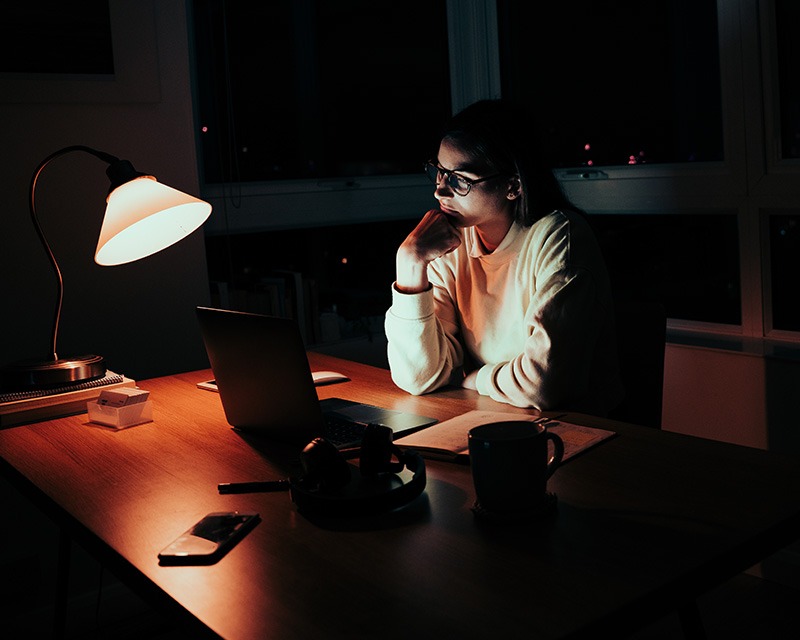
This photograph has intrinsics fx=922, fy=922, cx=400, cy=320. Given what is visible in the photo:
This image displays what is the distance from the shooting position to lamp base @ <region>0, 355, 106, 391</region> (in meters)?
1.99

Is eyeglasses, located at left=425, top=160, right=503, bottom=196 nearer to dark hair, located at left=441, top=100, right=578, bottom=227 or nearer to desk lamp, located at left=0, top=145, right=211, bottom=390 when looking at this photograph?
dark hair, located at left=441, top=100, right=578, bottom=227

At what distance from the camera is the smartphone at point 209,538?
1119mm

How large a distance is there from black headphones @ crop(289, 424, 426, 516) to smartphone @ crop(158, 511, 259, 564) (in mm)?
87

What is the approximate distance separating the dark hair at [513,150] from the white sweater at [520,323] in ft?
0.18

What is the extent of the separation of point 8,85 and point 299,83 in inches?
48.1

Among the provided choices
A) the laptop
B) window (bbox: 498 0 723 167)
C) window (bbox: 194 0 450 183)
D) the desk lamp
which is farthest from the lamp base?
window (bbox: 498 0 723 167)

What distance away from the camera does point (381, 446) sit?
1.30 metres

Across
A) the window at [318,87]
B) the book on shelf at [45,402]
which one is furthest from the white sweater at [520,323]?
the window at [318,87]

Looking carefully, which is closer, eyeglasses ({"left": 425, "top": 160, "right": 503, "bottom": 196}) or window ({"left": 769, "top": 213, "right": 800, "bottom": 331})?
eyeglasses ({"left": 425, "top": 160, "right": 503, "bottom": 196})

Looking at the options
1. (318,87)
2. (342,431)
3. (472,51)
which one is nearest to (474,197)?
(342,431)

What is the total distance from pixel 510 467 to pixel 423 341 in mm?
833

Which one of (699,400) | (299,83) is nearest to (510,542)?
(699,400)

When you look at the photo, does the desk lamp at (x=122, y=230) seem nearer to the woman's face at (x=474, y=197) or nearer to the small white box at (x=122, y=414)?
the small white box at (x=122, y=414)

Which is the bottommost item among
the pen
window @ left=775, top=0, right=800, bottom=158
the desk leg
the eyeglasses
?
the desk leg
